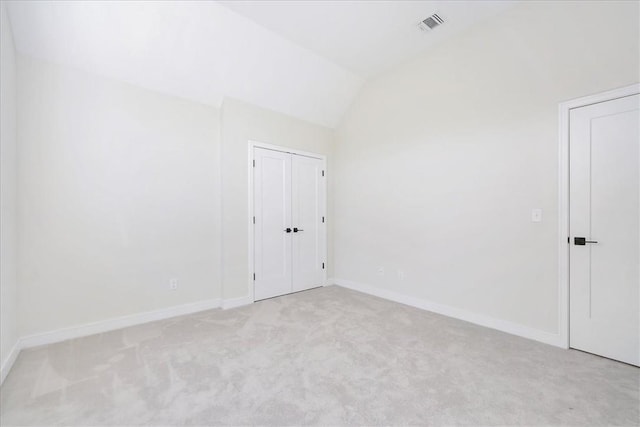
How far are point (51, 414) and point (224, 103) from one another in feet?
10.9

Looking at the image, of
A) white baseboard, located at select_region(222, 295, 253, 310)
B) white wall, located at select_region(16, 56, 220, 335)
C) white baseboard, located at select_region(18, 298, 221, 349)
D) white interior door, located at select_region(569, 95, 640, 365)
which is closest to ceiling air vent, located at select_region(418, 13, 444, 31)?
white interior door, located at select_region(569, 95, 640, 365)

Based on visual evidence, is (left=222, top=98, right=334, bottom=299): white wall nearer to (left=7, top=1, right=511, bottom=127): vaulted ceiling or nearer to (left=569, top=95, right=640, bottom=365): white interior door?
(left=7, top=1, right=511, bottom=127): vaulted ceiling

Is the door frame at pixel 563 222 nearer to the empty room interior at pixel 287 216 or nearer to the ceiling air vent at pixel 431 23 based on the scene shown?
the empty room interior at pixel 287 216

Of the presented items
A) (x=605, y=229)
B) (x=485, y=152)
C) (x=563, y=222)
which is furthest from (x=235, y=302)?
(x=605, y=229)

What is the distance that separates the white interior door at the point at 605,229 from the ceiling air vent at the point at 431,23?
5.29ft

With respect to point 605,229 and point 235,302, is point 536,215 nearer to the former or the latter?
point 605,229

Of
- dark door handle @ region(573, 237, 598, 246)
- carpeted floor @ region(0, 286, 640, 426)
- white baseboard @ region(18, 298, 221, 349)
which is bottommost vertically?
carpeted floor @ region(0, 286, 640, 426)

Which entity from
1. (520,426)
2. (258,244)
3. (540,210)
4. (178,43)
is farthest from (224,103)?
(520,426)

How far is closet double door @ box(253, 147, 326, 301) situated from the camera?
12.9 ft

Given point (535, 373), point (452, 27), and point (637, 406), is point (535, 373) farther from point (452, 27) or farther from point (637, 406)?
point (452, 27)

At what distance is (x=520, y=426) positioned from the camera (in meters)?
1.56

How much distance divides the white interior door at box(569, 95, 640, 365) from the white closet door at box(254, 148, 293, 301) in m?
3.30

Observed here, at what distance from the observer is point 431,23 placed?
2975 millimetres

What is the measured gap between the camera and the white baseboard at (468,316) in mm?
2588
